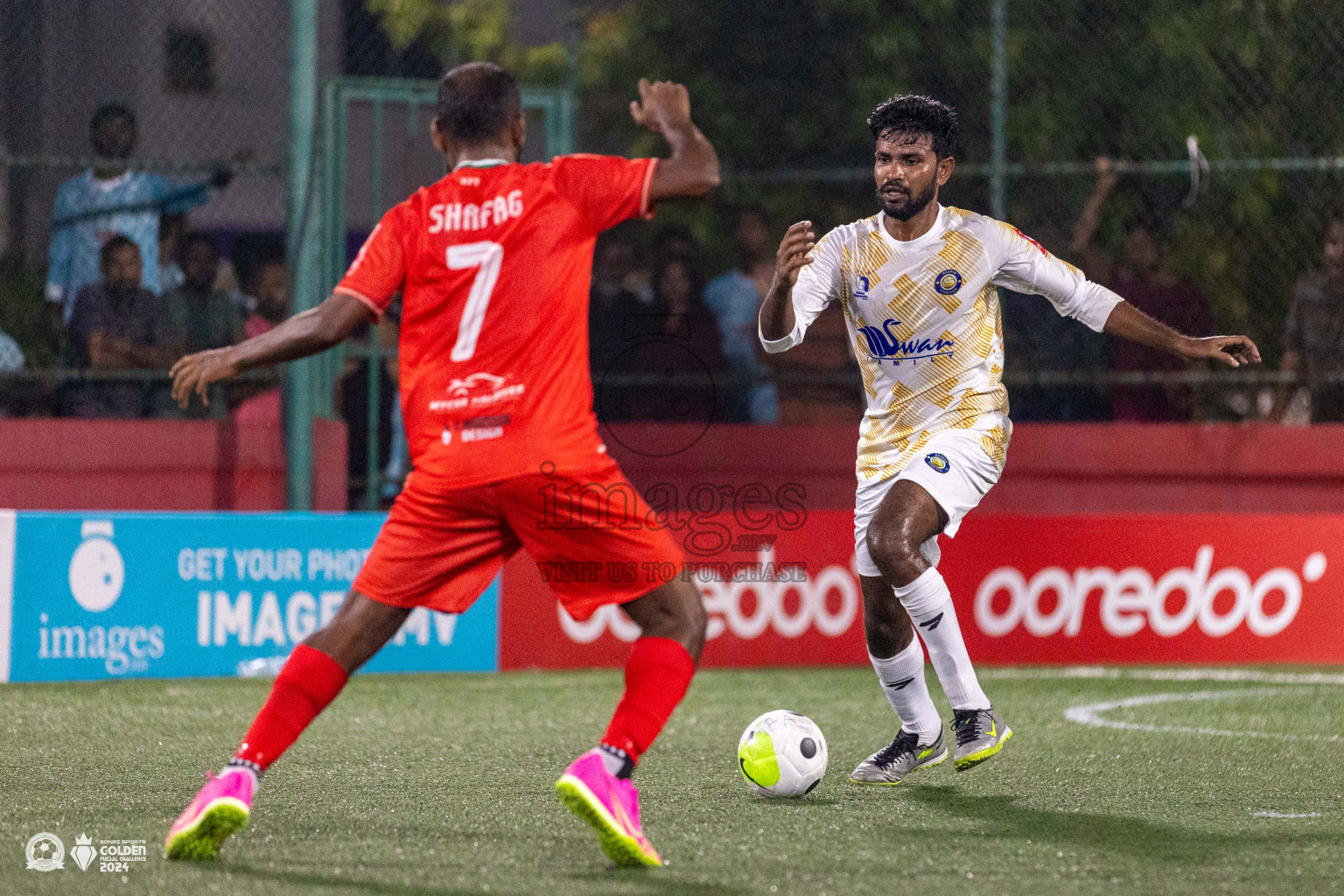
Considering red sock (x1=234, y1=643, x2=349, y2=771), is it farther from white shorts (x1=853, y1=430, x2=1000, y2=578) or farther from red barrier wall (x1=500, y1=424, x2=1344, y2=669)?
red barrier wall (x1=500, y1=424, x2=1344, y2=669)

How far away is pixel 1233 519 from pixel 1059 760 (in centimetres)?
378

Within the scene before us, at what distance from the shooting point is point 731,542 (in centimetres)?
930

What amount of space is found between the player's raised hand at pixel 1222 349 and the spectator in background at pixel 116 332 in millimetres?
5751

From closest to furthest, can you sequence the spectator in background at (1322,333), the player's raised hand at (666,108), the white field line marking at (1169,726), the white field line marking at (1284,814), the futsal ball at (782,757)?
the player's raised hand at (666,108) < the white field line marking at (1284,814) < the futsal ball at (782,757) < the white field line marking at (1169,726) < the spectator in background at (1322,333)

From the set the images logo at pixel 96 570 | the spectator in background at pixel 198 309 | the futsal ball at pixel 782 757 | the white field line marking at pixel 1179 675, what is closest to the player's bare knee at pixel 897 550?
the futsal ball at pixel 782 757

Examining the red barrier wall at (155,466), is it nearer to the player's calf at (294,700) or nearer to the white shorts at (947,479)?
the white shorts at (947,479)

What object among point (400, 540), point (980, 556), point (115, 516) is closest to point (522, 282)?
point (400, 540)

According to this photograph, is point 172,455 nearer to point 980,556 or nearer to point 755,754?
point 980,556

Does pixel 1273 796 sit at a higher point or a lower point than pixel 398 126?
lower

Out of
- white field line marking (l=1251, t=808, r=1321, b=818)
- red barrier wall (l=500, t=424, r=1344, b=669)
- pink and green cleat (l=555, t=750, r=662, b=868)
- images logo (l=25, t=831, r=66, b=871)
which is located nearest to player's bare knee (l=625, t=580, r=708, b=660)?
pink and green cleat (l=555, t=750, r=662, b=868)

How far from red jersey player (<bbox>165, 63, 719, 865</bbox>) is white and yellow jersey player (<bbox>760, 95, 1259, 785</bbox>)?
1420 mm

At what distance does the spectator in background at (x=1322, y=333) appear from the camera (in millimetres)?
10078

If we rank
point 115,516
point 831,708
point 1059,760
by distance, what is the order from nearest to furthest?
point 1059,760 → point 831,708 → point 115,516

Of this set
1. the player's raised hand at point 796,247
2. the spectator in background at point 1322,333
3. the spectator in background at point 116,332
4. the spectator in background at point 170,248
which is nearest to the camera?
the player's raised hand at point 796,247
